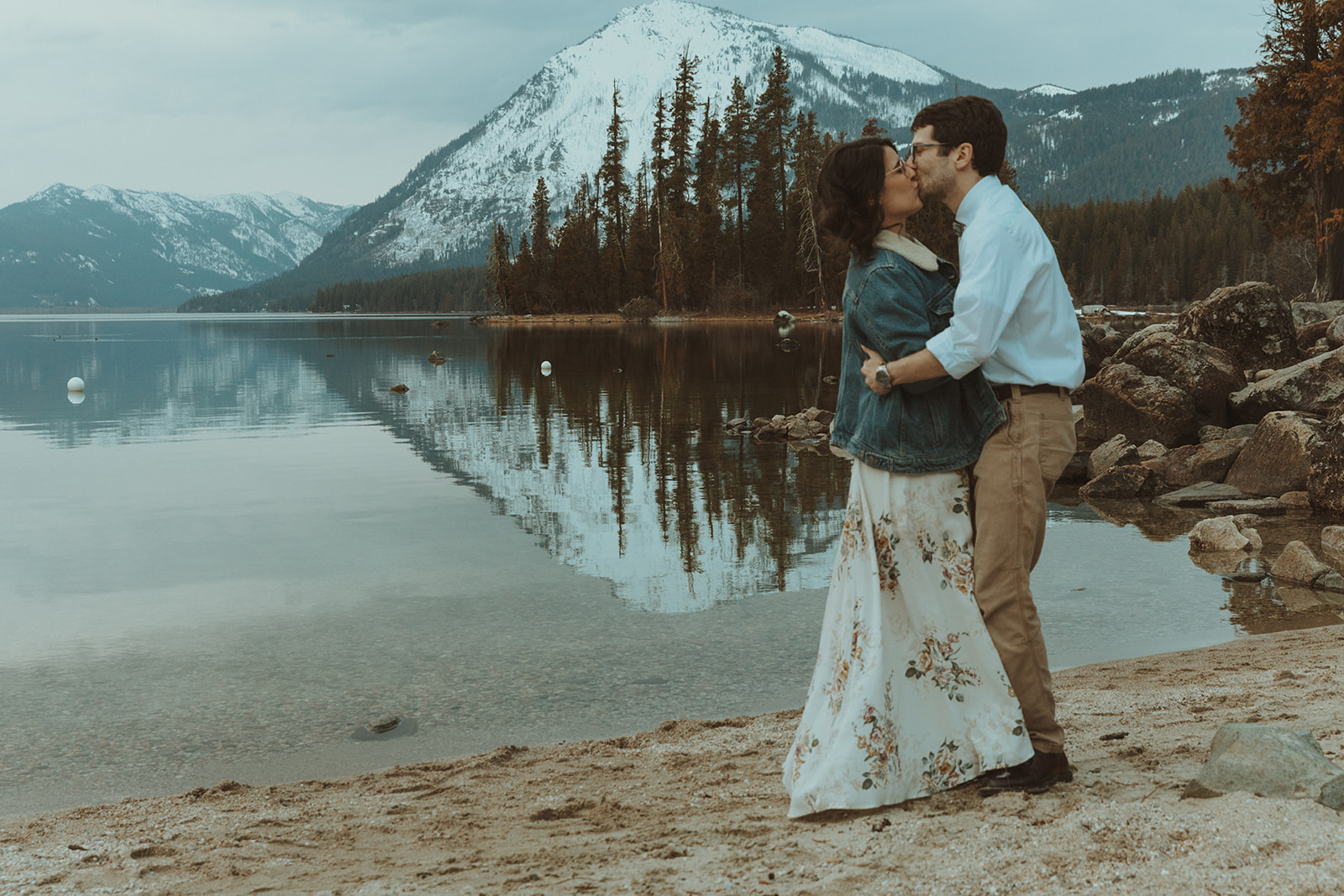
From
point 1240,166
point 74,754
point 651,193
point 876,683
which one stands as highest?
point 651,193

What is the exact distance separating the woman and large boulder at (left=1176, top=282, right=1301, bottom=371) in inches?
715

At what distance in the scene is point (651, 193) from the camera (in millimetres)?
95312

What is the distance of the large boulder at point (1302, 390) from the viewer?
1444cm

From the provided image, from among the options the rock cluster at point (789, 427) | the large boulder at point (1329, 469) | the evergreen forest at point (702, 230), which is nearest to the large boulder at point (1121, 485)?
the large boulder at point (1329, 469)

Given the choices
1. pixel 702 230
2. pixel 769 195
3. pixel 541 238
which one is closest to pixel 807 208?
pixel 769 195

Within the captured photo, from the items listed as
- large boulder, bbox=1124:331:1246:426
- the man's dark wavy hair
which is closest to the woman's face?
the man's dark wavy hair

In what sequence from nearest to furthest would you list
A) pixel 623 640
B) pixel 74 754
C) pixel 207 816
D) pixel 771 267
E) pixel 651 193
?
pixel 207 816
pixel 74 754
pixel 623 640
pixel 771 267
pixel 651 193

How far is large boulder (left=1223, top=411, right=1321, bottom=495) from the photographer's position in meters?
12.2

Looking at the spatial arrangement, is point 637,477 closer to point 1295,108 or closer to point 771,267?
point 1295,108

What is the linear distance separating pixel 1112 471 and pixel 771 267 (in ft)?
233

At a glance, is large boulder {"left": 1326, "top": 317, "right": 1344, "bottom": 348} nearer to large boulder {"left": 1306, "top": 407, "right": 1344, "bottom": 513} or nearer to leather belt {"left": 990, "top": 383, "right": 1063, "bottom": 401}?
large boulder {"left": 1306, "top": 407, "right": 1344, "bottom": 513}

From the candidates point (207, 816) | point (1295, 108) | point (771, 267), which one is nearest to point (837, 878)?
point (207, 816)

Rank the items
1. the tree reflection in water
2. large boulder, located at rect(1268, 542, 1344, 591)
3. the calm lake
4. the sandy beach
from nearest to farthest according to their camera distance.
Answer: the sandy beach < the calm lake < large boulder, located at rect(1268, 542, 1344, 591) < the tree reflection in water

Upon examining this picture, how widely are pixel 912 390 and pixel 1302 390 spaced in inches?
544
